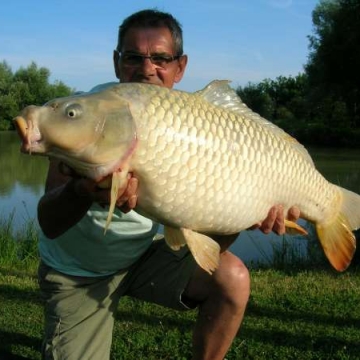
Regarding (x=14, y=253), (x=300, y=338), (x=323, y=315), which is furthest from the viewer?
(x=14, y=253)

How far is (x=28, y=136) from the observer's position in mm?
1114

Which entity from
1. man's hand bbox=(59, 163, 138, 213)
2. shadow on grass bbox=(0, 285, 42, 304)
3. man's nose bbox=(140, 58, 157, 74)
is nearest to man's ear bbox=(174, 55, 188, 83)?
man's nose bbox=(140, 58, 157, 74)

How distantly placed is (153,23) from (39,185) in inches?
317

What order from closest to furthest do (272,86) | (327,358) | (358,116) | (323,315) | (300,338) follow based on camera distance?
(327,358) → (300,338) → (323,315) → (358,116) → (272,86)

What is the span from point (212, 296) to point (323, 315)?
3.47 ft

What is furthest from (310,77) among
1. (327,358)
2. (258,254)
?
(327,358)

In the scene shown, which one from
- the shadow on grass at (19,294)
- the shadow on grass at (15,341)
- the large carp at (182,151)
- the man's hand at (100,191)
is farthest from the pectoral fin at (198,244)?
the shadow on grass at (19,294)

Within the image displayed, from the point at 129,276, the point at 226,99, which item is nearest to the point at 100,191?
the point at 226,99

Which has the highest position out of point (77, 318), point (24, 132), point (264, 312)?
point (24, 132)

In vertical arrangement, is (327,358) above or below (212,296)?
below

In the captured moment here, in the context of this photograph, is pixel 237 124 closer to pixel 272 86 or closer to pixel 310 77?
pixel 310 77

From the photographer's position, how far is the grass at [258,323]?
2311mm

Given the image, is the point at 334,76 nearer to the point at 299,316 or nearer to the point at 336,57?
the point at 336,57

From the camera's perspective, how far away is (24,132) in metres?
1.11
